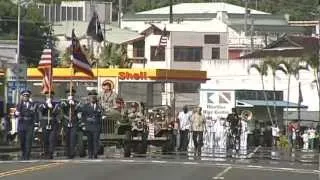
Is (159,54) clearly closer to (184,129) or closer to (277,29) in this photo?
(277,29)

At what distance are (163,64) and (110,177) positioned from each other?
2662 inches

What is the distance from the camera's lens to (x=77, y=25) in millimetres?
110125

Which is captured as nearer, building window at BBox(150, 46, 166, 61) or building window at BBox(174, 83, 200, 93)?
building window at BBox(174, 83, 200, 93)

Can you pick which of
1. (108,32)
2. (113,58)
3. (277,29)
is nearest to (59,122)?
(113,58)

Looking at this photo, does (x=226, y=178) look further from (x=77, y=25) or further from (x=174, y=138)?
(x=77, y=25)

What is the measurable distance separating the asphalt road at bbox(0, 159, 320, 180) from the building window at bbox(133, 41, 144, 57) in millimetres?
68913

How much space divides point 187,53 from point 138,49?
9104 mm

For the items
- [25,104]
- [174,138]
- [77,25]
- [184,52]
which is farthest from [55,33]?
[25,104]

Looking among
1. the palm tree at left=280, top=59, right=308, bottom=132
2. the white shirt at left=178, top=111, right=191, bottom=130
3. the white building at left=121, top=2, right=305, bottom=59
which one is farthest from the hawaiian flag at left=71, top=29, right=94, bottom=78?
the white building at left=121, top=2, right=305, bottom=59

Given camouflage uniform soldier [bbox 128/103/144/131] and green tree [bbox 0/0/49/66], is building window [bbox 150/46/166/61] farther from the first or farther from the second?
camouflage uniform soldier [bbox 128/103/144/131]

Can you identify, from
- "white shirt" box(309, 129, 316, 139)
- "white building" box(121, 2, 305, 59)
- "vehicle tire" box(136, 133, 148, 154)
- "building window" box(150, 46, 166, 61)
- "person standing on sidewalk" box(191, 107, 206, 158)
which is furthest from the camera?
"white building" box(121, 2, 305, 59)

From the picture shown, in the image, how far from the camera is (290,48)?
7175cm

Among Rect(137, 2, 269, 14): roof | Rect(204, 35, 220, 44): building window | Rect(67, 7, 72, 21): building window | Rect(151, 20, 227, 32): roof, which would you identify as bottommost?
Rect(204, 35, 220, 44): building window

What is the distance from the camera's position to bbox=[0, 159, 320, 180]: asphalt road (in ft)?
57.0
